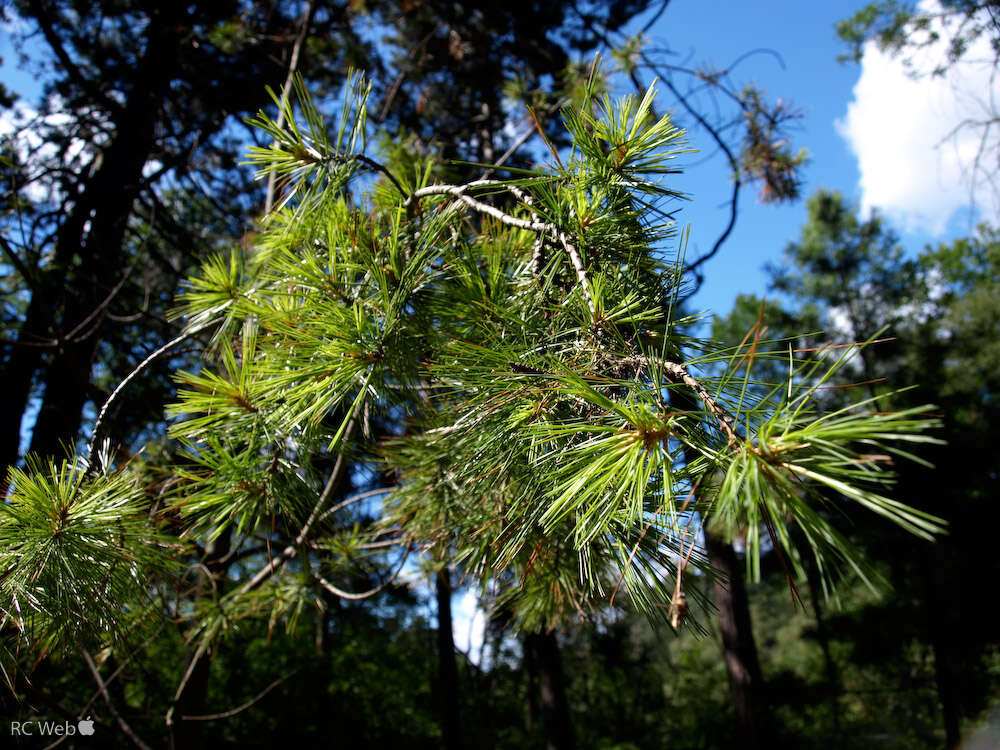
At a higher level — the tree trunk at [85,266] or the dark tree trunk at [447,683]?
the tree trunk at [85,266]

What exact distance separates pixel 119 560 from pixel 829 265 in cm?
1628

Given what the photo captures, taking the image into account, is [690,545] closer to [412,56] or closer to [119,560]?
[119,560]

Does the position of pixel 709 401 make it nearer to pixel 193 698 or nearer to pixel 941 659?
pixel 193 698

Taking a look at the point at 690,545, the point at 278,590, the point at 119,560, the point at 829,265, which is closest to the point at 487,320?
the point at 690,545

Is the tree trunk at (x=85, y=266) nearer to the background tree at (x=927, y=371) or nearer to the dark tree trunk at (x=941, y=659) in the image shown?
the background tree at (x=927, y=371)

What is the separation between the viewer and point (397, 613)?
1065 centimetres

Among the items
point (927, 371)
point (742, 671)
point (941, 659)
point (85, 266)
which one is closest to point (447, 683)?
point (742, 671)

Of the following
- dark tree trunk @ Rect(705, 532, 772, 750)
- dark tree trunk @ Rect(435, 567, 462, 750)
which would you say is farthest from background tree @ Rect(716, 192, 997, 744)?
dark tree trunk @ Rect(435, 567, 462, 750)

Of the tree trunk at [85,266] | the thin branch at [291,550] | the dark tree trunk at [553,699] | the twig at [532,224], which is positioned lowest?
the dark tree trunk at [553,699]

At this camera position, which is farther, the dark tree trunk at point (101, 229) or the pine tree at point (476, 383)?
the dark tree trunk at point (101, 229)

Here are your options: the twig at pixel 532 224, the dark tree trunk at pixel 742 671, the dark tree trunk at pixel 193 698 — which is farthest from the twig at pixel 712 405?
the dark tree trunk at pixel 742 671

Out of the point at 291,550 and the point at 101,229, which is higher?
the point at 101,229

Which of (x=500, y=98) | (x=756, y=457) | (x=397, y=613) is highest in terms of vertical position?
(x=500, y=98)

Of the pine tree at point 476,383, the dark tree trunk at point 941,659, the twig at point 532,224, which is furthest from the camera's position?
the dark tree trunk at point 941,659
